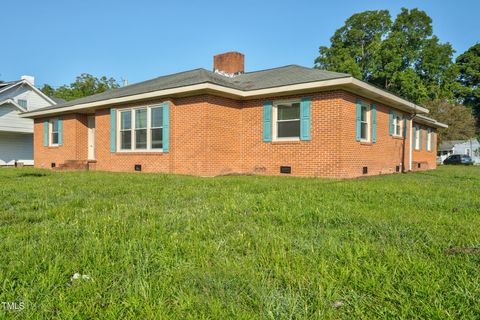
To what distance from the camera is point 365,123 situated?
12.1 m

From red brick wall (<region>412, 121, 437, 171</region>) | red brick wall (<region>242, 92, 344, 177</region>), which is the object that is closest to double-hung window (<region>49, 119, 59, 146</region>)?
red brick wall (<region>242, 92, 344, 177</region>)

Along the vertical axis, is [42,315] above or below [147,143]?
below

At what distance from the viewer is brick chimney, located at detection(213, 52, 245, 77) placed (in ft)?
54.2

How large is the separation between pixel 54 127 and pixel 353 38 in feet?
116

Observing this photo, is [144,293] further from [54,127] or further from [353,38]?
[353,38]

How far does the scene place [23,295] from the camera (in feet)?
6.83

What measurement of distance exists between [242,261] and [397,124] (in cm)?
1431

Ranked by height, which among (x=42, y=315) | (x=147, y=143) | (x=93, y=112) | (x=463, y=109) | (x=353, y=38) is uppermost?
(x=353, y=38)

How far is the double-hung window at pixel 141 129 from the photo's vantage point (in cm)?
1255

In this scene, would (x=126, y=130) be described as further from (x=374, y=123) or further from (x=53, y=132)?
(x=374, y=123)

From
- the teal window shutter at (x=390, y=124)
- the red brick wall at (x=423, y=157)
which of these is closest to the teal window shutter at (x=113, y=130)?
the teal window shutter at (x=390, y=124)

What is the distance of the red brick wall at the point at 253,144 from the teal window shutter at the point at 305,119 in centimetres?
16

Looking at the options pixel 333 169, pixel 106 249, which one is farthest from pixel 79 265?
pixel 333 169

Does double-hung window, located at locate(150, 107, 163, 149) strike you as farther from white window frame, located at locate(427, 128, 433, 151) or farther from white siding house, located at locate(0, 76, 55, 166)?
white window frame, located at locate(427, 128, 433, 151)
